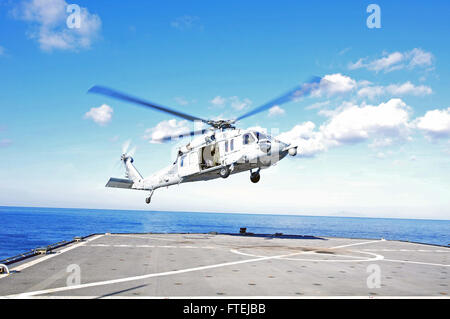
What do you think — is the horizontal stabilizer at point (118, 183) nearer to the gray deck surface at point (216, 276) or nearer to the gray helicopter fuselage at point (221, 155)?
the gray helicopter fuselage at point (221, 155)

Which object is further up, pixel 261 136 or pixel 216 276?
pixel 261 136

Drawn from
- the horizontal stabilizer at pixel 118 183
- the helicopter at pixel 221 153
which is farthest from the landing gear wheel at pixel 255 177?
the horizontal stabilizer at pixel 118 183

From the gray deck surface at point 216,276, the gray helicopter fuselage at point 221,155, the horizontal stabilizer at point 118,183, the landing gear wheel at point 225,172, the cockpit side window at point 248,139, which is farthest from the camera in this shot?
the horizontal stabilizer at point 118,183

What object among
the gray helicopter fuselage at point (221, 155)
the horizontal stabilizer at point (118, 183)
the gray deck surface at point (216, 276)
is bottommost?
the gray deck surface at point (216, 276)

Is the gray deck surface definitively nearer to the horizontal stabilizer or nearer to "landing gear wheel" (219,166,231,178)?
"landing gear wheel" (219,166,231,178)

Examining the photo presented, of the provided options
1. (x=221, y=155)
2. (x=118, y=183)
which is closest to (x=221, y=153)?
(x=221, y=155)

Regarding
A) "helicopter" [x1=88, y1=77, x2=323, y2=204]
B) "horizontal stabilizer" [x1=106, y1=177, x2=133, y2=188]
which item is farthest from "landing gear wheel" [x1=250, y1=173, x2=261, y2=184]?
"horizontal stabilizer" [x1=106, y1=177, x2=133, y2=188]

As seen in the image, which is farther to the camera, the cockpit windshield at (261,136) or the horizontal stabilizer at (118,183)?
the horizontal stabilizer at (118,183)

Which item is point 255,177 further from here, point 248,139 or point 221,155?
point 248,139

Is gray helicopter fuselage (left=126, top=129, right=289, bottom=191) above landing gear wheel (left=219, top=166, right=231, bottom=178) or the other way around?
above

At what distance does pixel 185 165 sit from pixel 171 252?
10.2 metres

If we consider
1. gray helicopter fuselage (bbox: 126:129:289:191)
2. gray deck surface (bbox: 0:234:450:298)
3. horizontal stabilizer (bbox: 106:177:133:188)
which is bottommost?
gray deck surface (bbox: 0:234:450:298)
